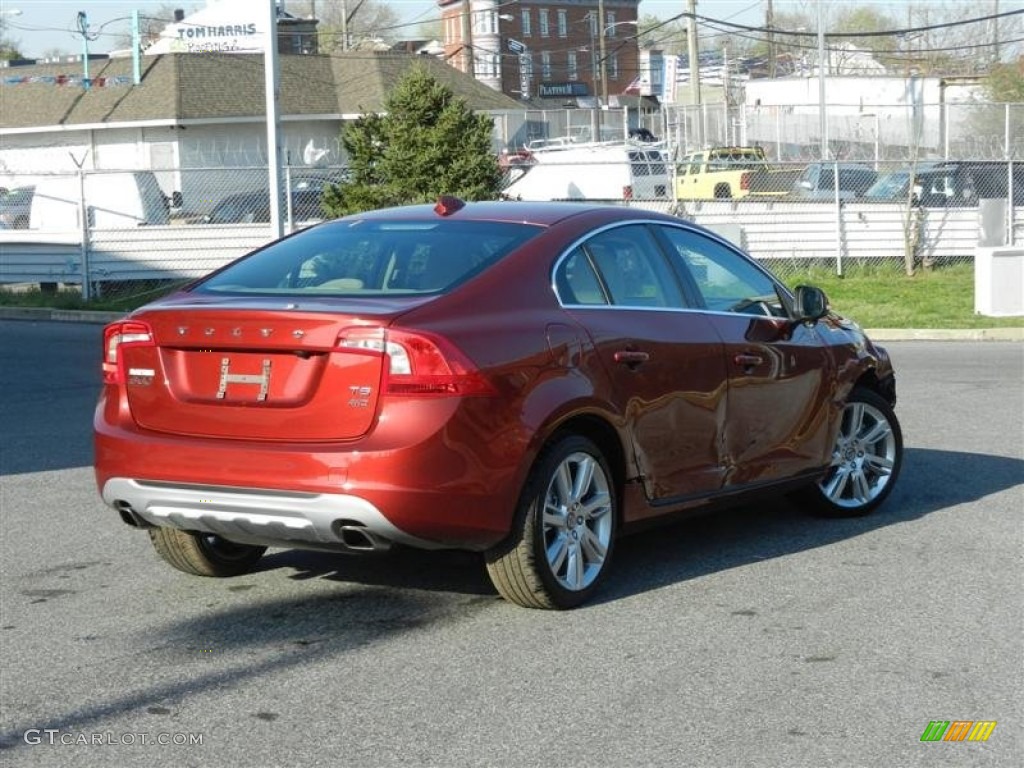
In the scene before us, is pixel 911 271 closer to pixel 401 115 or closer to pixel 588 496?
pixel 401 115

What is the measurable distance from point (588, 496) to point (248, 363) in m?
1.53

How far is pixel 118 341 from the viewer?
627 cm

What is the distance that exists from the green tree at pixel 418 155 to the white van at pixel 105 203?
5380 millimetres

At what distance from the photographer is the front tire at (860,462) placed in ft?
26.6

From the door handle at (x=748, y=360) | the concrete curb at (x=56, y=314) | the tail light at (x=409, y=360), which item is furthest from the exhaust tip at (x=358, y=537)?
the concrete curb at (x=56, y=314)

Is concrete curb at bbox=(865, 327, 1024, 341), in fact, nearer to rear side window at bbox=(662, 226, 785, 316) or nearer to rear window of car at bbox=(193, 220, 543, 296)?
rear side window at bbox=(662, 226, 785, 316)

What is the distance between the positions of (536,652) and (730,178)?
113 ft

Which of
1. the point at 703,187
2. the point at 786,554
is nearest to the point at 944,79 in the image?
the point at 703,187

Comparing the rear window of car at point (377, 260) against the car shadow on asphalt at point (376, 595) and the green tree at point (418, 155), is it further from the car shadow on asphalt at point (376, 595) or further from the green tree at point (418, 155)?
the green tree at point (418, 155)

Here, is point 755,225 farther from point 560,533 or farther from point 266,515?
point 266,515

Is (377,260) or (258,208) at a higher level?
(258,208)

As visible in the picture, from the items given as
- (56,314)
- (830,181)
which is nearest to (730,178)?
(830,181)

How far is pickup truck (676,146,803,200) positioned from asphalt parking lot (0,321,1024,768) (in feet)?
85.0

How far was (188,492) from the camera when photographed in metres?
5.90
